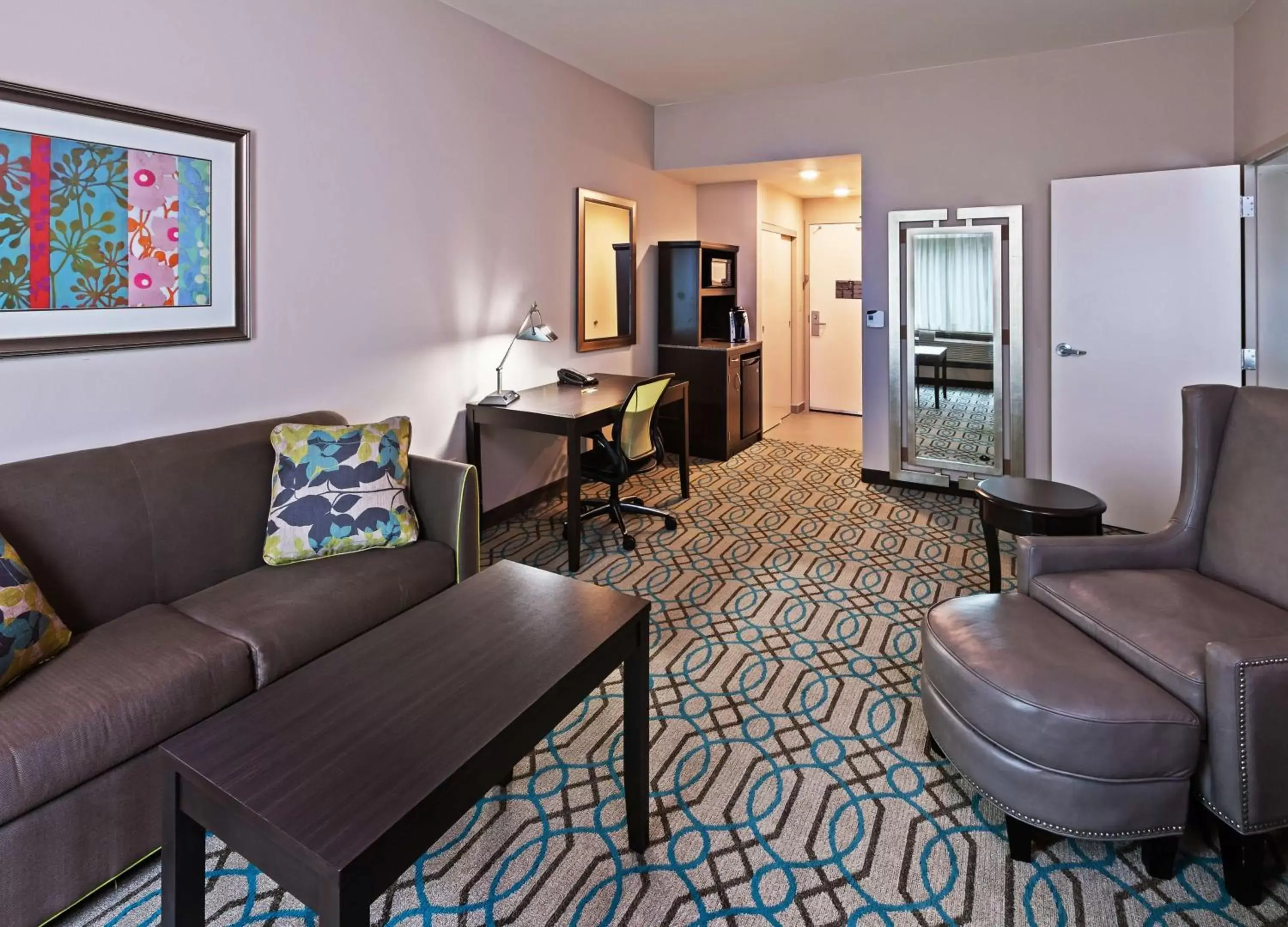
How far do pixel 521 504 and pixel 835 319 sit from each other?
4435 millimetres

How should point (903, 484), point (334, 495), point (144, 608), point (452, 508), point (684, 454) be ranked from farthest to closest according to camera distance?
point (903, 484) → point (684, 454) → point (452, 508) → point (334, 495) → point (144, 608)

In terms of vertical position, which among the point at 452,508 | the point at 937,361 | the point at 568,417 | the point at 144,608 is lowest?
the point at 144,608

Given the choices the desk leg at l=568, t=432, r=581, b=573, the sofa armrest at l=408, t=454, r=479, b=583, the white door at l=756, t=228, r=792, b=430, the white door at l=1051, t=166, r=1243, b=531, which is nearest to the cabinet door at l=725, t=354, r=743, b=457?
the white door at l=756, t=228, r=792, b=430

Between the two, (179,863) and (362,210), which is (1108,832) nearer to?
(179,863)

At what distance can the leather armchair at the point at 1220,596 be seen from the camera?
147cm

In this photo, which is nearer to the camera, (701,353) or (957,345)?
(957,345)

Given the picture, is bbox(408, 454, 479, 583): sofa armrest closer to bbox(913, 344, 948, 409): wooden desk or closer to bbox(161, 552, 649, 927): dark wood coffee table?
bbox(161, 552, 649, 927): dark wood coffee table

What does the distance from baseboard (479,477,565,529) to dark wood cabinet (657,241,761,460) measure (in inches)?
56.0

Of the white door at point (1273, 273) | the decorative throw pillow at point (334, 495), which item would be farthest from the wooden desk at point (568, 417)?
the white door at point (1273, 273)

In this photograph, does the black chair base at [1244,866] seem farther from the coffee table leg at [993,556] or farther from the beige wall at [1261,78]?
the beige wall at [1261,78]

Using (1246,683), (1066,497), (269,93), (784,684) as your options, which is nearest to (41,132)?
(269,93)

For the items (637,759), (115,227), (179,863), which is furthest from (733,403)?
(179,863)

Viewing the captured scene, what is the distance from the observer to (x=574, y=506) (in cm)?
355

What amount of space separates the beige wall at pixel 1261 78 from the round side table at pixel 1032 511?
6.26ft
